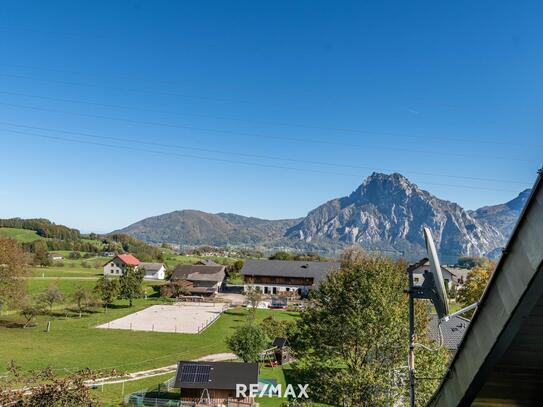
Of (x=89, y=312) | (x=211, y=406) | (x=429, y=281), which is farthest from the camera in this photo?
(x=89, y=312)

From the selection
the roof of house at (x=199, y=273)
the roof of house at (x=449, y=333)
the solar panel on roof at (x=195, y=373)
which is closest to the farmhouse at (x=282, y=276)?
the roof of house at (x=199, y=273)

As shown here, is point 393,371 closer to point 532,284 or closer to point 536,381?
point 536,381

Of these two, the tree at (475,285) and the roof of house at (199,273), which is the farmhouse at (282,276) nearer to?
the roof of house at (199,273)

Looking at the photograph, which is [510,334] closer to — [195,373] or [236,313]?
[195,373]

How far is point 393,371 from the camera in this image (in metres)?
14.4

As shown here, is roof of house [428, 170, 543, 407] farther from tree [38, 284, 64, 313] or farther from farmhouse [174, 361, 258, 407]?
tree [38, 284, 64, 313]

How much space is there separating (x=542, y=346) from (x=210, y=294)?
2733 inches

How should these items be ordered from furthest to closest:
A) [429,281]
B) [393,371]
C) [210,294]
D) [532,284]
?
[210,294], [393,371], [429,281], [532,284]

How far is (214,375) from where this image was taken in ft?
70.8

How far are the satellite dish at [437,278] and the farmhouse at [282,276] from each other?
69983 millimetres

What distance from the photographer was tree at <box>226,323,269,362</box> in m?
27.1

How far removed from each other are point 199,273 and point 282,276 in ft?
51.4

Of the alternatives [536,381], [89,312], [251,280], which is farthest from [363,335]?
[251,280]

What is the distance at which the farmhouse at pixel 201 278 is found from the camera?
7019 cm
